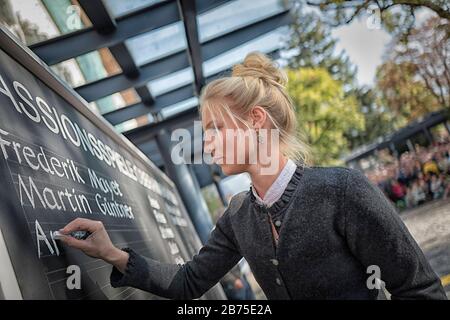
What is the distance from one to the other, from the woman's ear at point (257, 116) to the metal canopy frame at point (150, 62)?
131 cm

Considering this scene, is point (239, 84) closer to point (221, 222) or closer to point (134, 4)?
point (221, 222)

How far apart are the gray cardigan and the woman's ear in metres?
0.19

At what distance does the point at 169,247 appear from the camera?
3070mm

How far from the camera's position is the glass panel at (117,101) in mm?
7402

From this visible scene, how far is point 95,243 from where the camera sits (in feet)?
4.79

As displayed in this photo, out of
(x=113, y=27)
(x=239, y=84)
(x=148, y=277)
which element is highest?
(x=113, y=27)

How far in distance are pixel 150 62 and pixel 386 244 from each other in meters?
5.31

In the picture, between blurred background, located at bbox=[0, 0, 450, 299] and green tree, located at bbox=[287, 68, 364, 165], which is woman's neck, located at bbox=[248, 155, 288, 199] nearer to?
blurred background, located at bbox=[0, 0, 450, 299]

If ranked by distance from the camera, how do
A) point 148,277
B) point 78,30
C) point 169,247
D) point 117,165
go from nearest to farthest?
point 148,277, point 117,165, point 169,247, point 78,30

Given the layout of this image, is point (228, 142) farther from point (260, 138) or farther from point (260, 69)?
point (260, 69)

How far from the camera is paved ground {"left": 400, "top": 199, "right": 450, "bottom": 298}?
69.0 inches

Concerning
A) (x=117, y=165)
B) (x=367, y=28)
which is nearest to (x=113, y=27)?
(x=117, y=165)

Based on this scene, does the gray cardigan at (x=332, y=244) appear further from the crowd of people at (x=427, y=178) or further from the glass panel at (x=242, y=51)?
the glass panel at (x=242, y=51)

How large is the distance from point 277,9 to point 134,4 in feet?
8.87
